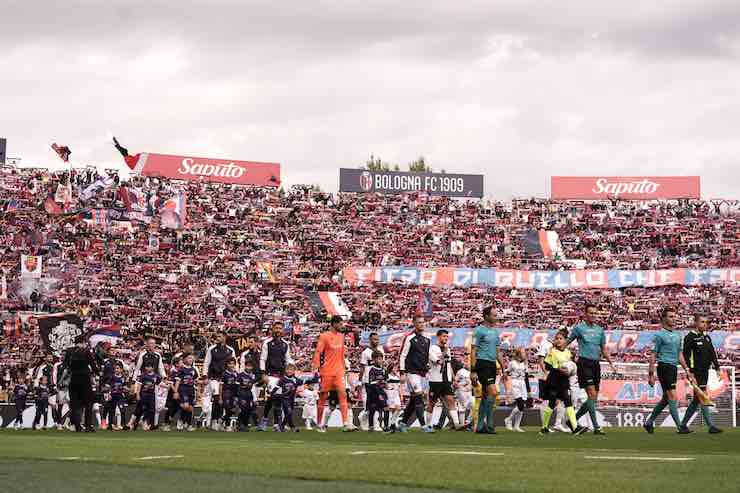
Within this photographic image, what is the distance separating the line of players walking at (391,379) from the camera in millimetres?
21344

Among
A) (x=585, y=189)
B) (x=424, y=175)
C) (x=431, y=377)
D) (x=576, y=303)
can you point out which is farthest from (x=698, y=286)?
A: (x=431, y=377)

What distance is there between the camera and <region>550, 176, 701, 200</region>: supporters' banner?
75.1 metres

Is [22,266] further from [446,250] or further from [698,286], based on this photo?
[698,286]

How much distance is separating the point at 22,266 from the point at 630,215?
32977mm

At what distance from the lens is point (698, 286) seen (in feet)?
191

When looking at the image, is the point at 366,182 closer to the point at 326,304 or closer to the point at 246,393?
the point at 326,304

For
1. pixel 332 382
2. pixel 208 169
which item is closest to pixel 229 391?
pixel 332 382

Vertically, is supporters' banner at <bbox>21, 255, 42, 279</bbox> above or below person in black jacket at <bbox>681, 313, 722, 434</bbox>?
above

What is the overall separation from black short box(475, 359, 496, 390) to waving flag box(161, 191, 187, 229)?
131ft

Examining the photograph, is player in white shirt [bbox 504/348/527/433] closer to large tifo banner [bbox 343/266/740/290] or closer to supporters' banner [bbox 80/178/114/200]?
large tifo banner [bbox 343/266/740/290]

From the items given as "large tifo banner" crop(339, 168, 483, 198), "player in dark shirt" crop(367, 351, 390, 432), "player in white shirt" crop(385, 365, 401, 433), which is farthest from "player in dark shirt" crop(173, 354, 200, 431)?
"large tifo banner" crop(339, 168, 483, 198)

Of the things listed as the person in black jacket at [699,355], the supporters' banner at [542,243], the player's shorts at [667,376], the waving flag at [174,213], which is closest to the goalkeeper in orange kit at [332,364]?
the player's shorts at [667,376]

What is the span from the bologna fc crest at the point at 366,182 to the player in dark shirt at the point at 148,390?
48.5m

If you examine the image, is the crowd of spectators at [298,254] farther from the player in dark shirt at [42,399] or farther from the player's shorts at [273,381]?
the player's shorts at [273,381]
